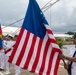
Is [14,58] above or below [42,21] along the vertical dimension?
below

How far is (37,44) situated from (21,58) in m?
0.38

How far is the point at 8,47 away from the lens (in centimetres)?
1113

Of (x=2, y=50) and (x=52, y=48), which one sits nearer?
(x=52, y=48)

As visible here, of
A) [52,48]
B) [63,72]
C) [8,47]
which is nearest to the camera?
[52,48]

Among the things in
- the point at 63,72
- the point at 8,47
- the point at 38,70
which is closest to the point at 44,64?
the point at 38,70

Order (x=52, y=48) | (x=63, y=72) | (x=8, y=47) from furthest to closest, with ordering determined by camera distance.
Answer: (x=63, y=72), (x=8, y=47), (x=52, y=48)

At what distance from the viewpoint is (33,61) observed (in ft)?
17.4

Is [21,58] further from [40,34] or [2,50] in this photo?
[2,50]

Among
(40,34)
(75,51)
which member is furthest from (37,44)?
(75,51)

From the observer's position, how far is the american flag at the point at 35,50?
528cm

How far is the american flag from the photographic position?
528cm

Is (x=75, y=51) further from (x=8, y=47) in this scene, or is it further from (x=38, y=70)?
(x=8, y=47)

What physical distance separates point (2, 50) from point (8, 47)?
4.47 feet

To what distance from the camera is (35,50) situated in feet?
17.4
